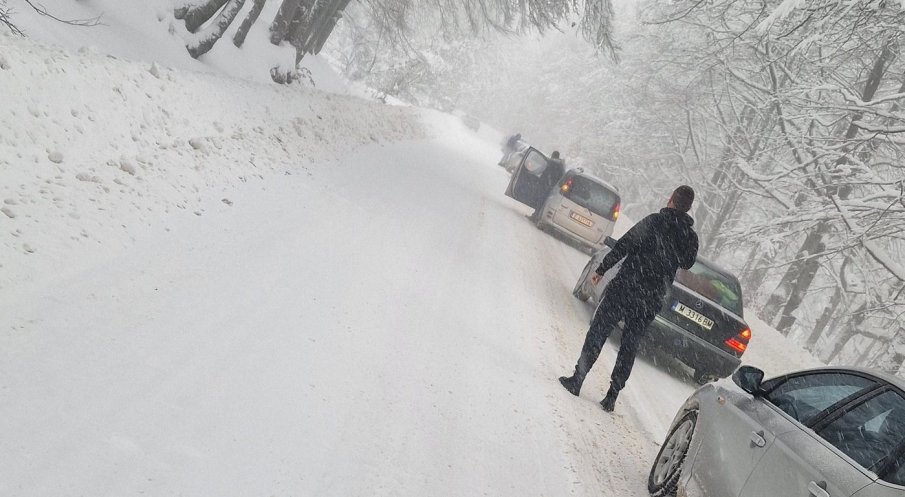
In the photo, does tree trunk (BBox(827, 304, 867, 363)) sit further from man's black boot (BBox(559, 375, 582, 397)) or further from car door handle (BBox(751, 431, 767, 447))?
car door handle (BBox(751, 431, 767, 447))

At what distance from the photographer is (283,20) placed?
48.9 feet

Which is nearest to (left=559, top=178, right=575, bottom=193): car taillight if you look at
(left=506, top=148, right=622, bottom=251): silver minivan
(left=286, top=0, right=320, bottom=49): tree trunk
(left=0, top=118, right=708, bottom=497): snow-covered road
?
(left=506, top=148, right=622, bottom=251): silver minivan

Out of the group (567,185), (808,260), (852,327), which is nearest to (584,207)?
(567,185)

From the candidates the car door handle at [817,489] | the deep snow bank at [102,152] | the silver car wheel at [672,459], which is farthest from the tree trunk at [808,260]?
the car door handle at [817,489]

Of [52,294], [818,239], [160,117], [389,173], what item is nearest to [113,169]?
[160,117]

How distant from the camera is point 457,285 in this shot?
26.5ft

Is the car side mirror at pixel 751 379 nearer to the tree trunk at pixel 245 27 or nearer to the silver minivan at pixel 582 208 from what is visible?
the silver minivan at pixel 582 208

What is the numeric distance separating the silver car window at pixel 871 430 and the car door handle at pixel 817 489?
0.24m

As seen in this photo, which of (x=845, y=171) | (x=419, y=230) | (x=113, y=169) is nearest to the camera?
(x=113, y=169)

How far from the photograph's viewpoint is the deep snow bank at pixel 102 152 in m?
4.84

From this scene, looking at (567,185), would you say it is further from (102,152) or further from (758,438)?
(758,438)

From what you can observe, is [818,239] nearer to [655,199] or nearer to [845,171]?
[845,171]

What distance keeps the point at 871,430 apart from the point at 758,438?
0.55 meters

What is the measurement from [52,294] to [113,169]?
6.92ft
